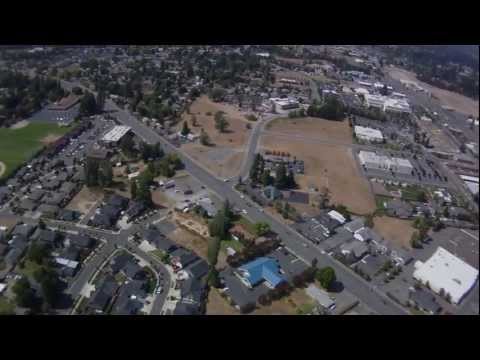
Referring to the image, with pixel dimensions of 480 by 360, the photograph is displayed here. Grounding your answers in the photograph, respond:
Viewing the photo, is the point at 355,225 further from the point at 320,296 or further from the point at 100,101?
the point at 100,101

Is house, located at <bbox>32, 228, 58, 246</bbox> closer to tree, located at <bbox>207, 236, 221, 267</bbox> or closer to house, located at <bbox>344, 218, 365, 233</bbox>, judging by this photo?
tree, located at <bbox>207, 236, 221, 267</bbox>

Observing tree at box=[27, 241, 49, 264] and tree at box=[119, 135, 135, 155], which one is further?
tree at box=[119, 135, 135, 155]

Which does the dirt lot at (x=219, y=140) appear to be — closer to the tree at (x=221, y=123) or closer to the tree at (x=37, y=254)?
the tree at (x=221, y=123)

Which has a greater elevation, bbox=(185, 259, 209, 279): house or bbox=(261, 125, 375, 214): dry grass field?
bbox=(261, 125, 375, 214): dry grass field

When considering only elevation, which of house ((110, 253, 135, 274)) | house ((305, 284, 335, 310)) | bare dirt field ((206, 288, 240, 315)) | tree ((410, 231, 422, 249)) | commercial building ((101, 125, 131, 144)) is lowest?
bare dirt field ((206, 288, 240, 315))

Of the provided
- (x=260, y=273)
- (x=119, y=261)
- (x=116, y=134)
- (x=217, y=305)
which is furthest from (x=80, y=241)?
(x=116, y=134)

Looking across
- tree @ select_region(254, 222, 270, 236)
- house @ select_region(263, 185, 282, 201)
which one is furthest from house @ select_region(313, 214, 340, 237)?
tree @ select_region(254, 222, 270, 236)

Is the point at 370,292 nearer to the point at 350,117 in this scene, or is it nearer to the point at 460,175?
the point at 460,175

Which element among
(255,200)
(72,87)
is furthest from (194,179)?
(72,87)
